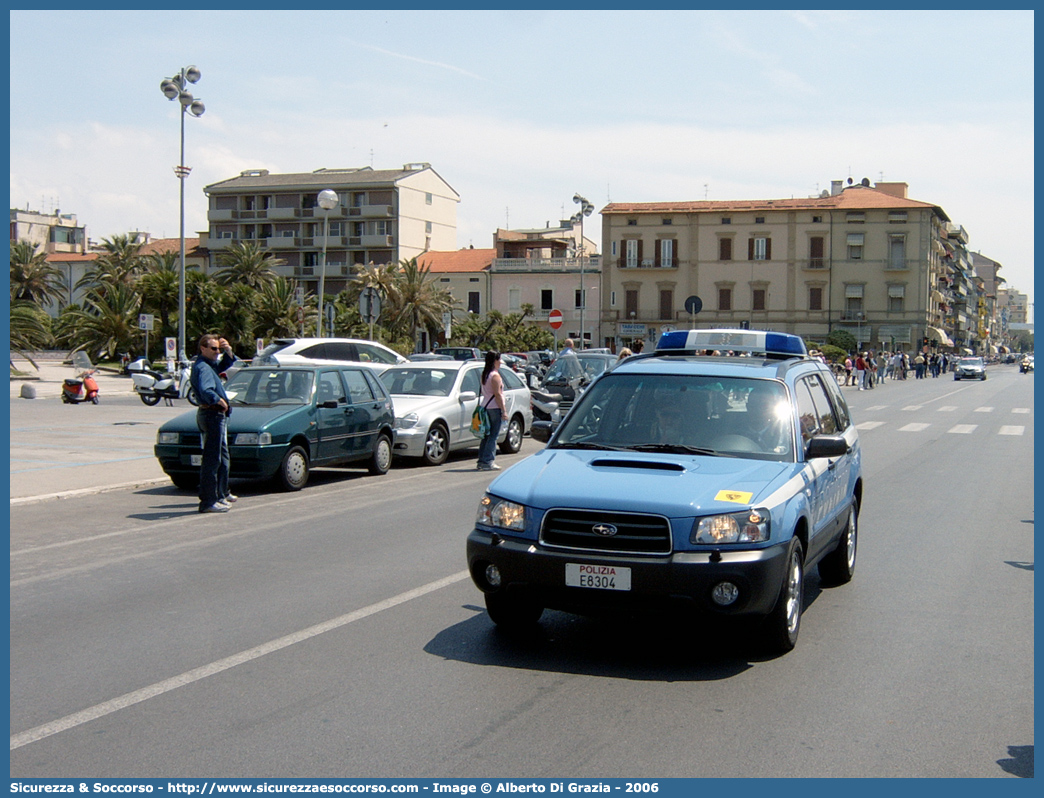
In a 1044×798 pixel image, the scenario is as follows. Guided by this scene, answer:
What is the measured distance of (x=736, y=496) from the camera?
18.5 ft

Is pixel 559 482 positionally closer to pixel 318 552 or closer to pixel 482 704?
pixel 482 704

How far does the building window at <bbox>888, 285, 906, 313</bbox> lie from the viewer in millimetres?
81000

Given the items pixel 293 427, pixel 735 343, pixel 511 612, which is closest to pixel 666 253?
pixel 293 427

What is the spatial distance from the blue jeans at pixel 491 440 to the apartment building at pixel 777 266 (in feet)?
215

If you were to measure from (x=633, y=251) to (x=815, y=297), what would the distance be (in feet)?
48.7

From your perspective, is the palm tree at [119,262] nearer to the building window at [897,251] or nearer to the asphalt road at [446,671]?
the building window at [897,251]

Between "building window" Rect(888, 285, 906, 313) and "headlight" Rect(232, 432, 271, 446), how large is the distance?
2995 inches

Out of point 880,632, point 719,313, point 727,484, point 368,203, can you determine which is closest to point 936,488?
point 880,632

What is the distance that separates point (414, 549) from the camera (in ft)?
29.7

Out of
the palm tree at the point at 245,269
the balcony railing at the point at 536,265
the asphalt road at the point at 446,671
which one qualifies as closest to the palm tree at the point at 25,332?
the palm tree at the point at 245,269

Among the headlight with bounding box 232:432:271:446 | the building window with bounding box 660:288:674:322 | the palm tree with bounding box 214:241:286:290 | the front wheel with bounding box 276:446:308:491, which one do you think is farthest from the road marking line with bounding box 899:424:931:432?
the building window with bounding box 660:288:674:322

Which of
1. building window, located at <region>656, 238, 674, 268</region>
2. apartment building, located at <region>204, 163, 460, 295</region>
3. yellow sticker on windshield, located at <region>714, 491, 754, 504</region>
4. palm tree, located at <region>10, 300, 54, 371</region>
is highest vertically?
apartment building, located at <region>204, 163, 460, 295</region>

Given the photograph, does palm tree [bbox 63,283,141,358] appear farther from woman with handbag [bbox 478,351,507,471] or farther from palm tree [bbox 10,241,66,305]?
woman with handbag [bbox 478,351,507,471]

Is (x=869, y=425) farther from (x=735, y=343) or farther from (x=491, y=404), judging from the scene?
(x=735, y=343)
